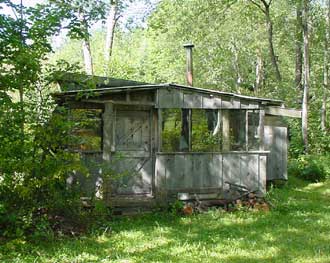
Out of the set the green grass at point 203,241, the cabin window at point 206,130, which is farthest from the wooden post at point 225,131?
the green grass at point 203,241

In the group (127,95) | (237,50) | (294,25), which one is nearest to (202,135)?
(127,95)

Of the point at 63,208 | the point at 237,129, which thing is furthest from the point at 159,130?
the point at 63,208

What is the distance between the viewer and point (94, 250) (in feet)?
22.2

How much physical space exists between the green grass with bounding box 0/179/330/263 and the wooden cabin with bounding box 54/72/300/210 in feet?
2.56

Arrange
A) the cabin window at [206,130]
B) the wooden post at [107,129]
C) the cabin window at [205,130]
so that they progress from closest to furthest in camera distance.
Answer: the wooden post at [107,129]
the cabin window at [205,130]
the cabin window at [206,130]

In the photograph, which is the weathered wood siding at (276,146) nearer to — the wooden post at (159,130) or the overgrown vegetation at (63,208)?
the overgrown vegetation at (63,208)

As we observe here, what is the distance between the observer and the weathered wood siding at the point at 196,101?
32.7 feet

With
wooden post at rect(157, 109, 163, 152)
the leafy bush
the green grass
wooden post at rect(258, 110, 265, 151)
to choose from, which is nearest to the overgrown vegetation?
the green grass

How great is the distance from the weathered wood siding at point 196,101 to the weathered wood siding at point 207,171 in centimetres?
107

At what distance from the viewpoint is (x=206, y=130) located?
425 inches

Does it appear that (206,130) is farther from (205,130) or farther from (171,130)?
(171,130)

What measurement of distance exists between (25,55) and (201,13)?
14.9m

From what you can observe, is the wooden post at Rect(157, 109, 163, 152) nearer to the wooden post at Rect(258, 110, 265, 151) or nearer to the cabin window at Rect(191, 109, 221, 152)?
the cabin window at Rect(191, 109, 221, 152)

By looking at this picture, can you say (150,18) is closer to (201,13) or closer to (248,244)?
(201,13)
